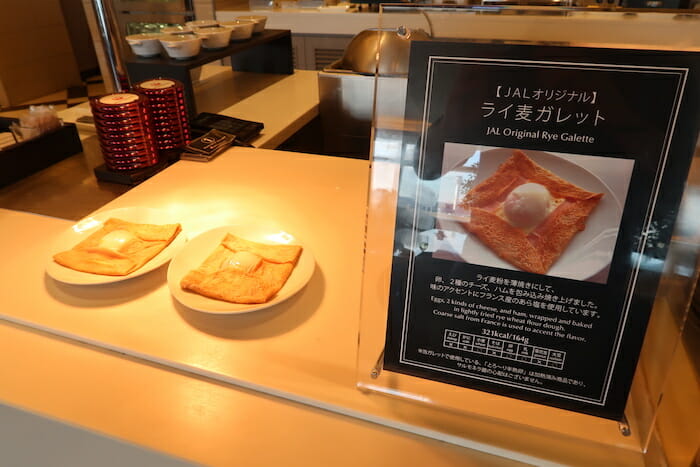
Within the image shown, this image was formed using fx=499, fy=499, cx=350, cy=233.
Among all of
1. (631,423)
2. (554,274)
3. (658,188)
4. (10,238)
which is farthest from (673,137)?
(10,238)

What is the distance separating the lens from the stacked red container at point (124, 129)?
43.1 inches

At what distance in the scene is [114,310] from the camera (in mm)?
687

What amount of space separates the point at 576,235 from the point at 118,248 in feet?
2.12

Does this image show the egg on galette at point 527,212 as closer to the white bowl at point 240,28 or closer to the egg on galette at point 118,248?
the egg on galette at point 118,248

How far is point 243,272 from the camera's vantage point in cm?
71

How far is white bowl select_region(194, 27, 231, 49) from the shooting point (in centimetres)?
171

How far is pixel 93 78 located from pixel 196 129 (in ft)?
15.6

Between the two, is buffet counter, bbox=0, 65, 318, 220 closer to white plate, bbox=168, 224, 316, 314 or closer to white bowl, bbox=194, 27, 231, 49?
white bowl, bbox=194, 27, 231, 49

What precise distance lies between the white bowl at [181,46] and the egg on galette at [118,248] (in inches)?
36.1

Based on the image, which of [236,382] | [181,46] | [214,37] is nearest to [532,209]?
[236,382]

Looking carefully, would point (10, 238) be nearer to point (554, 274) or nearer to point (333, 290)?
point (333, 290)

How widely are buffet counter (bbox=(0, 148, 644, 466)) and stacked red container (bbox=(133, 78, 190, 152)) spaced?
46 cm

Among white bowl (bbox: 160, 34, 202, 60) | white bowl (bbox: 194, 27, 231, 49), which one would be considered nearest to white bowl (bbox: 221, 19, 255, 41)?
white bowl (bbox: 194, 27, 231, 49)

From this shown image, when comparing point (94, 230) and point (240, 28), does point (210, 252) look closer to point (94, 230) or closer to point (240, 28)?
point (94, 230)
